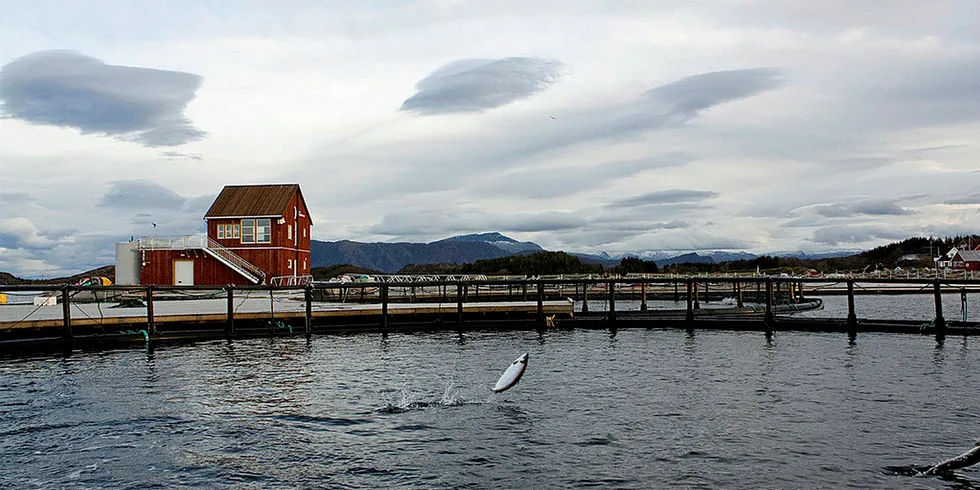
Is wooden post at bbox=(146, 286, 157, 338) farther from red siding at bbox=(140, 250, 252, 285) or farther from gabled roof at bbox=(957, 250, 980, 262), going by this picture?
gabled roof at bbox=(957, 250, 980, 262)

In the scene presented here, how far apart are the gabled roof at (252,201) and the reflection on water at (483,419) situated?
3388 cm

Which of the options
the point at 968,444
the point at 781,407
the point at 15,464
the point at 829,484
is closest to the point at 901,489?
the point at 829,484

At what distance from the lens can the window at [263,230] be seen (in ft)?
188

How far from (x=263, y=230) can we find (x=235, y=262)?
328cm

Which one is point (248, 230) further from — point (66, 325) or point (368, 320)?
point (66, 325)

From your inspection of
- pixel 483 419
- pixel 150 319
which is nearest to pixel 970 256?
pixel 150 319

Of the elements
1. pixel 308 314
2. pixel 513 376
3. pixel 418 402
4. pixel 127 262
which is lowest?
pixel 418 402

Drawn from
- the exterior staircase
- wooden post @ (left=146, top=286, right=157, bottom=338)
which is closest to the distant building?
the exterior staircase

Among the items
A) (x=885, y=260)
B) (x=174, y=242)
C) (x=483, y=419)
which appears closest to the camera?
(x=483, y=419)

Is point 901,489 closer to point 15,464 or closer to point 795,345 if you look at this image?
point 15,464

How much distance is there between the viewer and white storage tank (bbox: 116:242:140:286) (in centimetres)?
5662

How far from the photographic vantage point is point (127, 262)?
56938 millimetres

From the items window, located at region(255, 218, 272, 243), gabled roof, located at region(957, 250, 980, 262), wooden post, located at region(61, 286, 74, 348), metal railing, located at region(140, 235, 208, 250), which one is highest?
window, located at region(255, 218, 272, 243)

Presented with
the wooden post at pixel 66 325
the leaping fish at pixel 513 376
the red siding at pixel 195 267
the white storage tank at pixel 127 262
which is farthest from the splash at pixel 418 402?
the white storage tank at pixel 127 262
